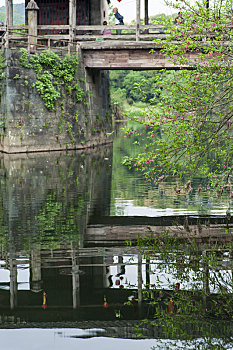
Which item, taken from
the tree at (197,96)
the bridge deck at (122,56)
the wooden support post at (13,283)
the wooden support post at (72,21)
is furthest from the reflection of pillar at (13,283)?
the wooden support post at (72,21)

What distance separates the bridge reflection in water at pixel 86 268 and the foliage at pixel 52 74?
1206 centimetres

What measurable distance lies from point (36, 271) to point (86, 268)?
2.08ft

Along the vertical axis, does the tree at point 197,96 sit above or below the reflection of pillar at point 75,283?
above

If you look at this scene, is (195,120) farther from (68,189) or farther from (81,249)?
(68,189)

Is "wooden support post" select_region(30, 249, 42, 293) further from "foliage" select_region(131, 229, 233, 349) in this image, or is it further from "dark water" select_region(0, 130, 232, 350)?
"foliage" select_region(131, 229, 233, 349)

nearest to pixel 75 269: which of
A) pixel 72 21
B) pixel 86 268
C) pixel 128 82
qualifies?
pixel 86 268

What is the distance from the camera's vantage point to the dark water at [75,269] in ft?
17.9

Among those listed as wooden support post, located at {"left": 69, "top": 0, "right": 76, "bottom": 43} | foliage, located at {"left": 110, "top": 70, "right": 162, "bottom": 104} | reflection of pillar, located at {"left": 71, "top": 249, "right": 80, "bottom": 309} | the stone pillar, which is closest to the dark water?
reflection of pillar, located at {"left": 71, "top": 249, "right": 80, "bottom": 309}

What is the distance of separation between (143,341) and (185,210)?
6469 millimetres

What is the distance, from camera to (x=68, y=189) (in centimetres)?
1457

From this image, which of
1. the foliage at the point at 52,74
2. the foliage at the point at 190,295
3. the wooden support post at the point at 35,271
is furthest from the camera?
the foliage at the point at 52,74

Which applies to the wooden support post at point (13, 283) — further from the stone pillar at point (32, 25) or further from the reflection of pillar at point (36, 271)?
the stone pillar at point (32, 25)

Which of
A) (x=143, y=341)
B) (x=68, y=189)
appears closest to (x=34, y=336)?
(x=143, y=341)

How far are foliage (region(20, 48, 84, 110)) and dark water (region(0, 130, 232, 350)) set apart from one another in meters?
10.1
